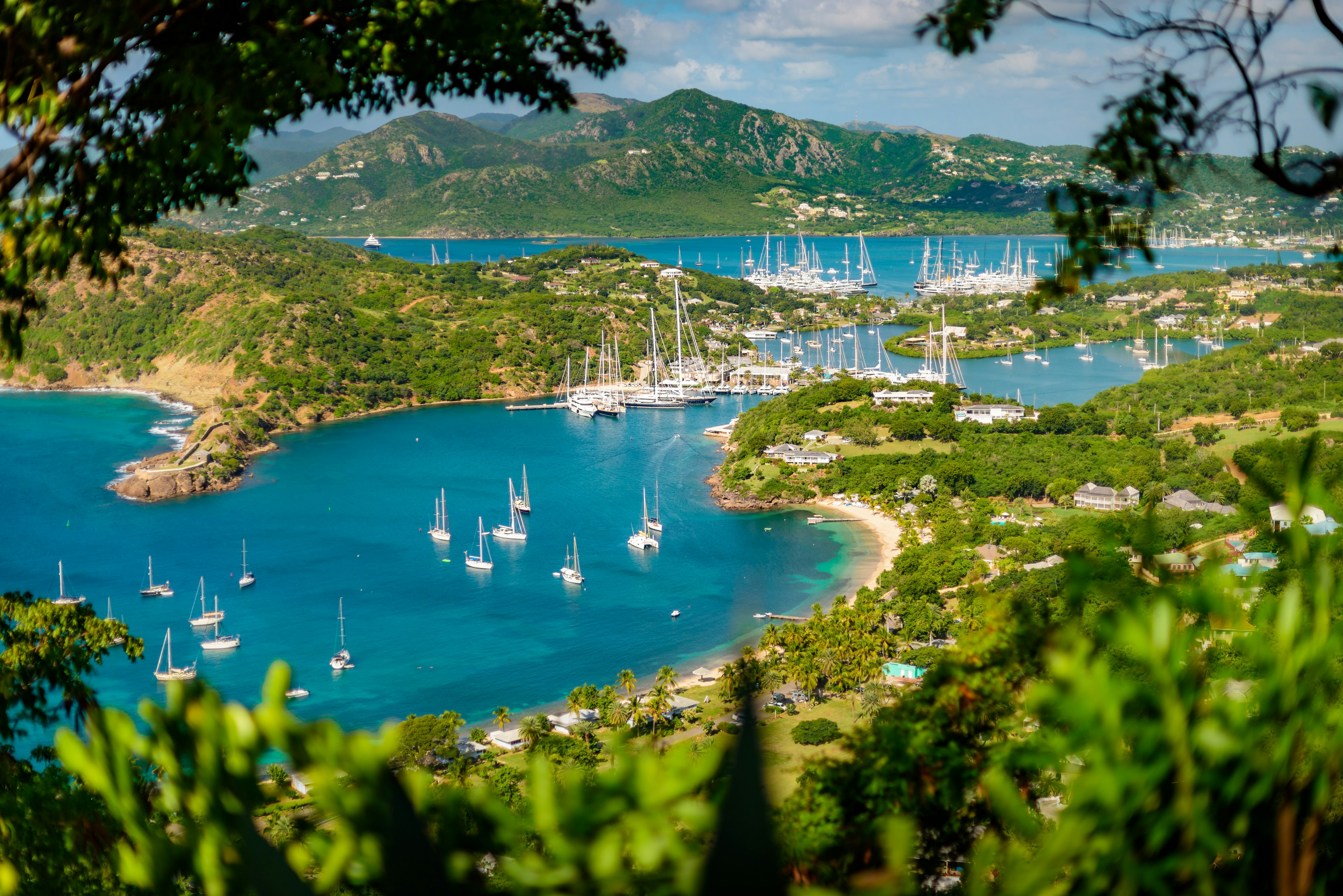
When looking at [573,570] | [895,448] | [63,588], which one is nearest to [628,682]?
[573,570]

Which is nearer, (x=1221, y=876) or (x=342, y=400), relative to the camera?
(x=1221, y=876)

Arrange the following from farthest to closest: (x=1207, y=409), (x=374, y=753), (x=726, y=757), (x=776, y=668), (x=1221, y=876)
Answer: (x=1207, y=409) → (x=776, y=668) → (x=1221, y=876) → (x=374, y=753) → (x=726, y=757)

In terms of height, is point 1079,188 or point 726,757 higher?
point 1079,188

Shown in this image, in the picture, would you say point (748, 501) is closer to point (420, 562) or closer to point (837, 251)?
point (420, 562)

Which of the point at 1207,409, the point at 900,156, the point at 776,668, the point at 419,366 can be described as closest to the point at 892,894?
the point at 776,668

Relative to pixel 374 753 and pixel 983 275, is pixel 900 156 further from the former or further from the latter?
pixel 374 753

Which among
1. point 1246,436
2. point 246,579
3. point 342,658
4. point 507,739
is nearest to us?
point 507,739

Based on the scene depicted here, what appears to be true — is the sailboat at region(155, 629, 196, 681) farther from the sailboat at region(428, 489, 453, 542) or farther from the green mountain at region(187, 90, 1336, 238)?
the green mountain at region(187, 90, 1336, 238)

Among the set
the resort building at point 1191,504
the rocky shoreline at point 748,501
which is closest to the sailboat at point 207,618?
the rocky shoreline at point 748,501
